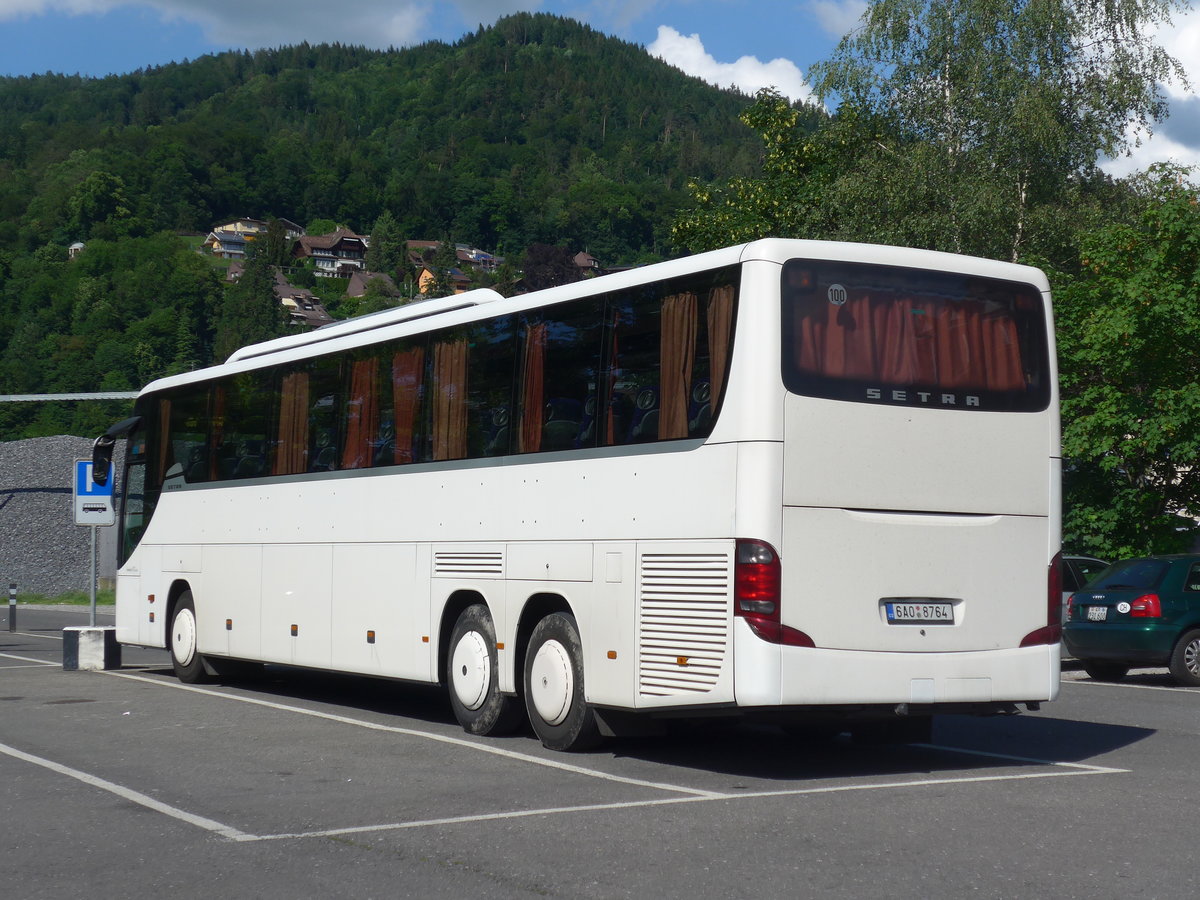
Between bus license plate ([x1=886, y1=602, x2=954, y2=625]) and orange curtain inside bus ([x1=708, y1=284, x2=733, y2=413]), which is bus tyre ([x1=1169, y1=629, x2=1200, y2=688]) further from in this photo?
orange curtain inside bus ([x1=708, y1=284, x2=733, y2=413])

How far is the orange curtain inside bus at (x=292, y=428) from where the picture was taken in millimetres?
15195

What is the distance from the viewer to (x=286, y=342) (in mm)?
16531

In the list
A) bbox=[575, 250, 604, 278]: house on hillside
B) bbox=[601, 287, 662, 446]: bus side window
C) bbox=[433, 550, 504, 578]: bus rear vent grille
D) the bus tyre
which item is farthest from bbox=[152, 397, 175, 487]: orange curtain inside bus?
bbox=[575, 250, 604, 278]: house on hillside

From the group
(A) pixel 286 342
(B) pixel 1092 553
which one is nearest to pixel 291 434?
(A) pixel 286 342

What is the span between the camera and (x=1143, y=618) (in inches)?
711

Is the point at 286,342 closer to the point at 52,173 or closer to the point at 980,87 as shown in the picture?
the point at 980,87

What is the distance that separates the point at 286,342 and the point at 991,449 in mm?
8550

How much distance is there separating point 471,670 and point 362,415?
2.97m

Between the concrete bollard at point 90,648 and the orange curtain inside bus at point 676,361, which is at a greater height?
the orange curtain inside bus at point 676,361

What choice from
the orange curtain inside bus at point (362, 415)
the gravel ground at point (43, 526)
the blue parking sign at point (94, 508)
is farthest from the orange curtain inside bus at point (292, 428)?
the gravel ground at point (43, 526)

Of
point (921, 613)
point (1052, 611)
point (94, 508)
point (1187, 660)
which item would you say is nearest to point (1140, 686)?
point (1187, 660)

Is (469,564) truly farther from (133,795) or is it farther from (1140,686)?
(1140,686)

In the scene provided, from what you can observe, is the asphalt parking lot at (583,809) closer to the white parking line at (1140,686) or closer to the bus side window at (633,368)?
the bus side window at (633,368)

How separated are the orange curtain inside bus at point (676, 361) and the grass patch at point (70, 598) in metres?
38.8
